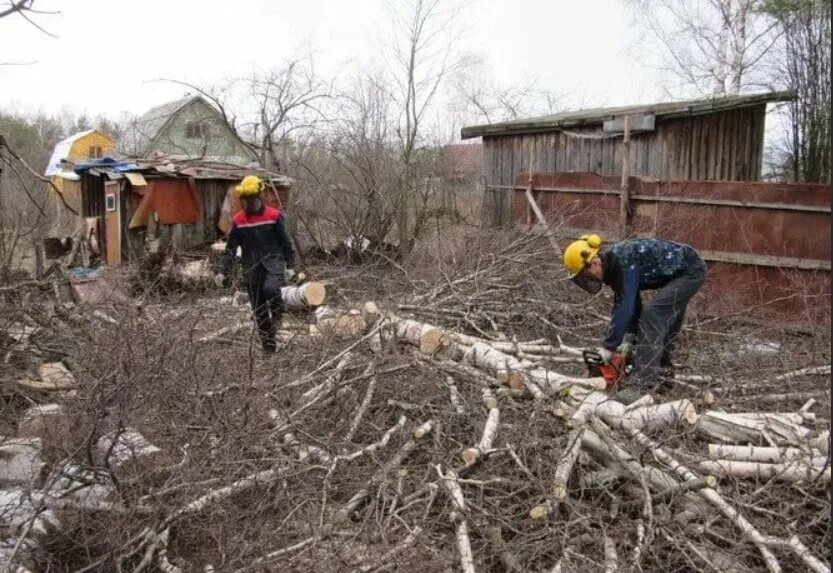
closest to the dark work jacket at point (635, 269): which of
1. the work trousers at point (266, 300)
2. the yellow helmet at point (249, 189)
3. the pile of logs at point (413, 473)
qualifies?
the pile of logs at point (413, 473)

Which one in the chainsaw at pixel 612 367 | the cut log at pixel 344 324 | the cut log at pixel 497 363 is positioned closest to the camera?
the chainsaw at pixel 612 367

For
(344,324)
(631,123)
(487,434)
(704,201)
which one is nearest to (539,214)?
(631,123)

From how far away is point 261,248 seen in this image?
22.1 feet

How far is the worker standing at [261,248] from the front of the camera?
6.69 meters

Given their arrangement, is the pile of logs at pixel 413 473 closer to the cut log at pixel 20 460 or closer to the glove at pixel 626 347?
the cut log at pixel 20 460

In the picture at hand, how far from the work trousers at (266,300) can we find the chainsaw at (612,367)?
119 inches

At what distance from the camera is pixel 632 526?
3475 millimetres

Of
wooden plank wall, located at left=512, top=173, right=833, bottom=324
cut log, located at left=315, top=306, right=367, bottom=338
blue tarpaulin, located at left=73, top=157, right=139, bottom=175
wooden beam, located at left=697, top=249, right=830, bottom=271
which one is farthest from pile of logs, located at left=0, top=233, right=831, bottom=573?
blue tarpaulin, located at left=73, top=157, right=139, bottom=175

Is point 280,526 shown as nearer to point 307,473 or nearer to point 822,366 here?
point 307,473

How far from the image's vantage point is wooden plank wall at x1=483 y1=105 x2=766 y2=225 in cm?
982

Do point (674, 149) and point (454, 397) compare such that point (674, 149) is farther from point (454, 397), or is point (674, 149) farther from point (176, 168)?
point (176, 168)

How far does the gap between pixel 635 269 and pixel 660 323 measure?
1.29ft

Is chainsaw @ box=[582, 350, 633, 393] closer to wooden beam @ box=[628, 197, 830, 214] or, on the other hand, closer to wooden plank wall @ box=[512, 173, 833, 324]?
wooden plank wall @ box=[512, 173, 833, 324]

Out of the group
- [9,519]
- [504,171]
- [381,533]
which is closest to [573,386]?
[381,533]
